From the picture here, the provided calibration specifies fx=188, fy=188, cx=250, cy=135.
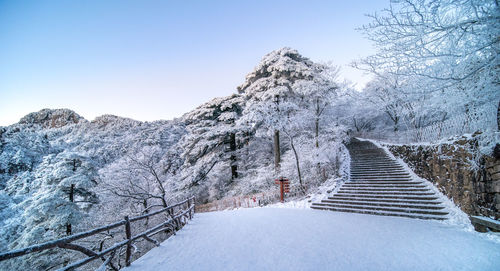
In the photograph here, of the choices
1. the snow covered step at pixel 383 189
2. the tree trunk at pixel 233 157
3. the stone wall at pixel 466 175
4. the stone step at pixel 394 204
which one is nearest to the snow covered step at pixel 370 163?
the stone wall at pixel 466 175

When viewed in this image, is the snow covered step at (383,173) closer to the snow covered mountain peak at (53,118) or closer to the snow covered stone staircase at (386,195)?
the snow covered stone staircase at (386,195)

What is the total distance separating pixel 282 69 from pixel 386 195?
31.4 feet

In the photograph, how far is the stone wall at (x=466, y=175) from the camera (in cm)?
446

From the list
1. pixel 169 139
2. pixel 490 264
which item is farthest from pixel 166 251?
pixel 169 139

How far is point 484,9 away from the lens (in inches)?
134

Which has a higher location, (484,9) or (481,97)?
(484,9)

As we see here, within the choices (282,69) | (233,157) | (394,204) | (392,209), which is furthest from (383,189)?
(233,157)

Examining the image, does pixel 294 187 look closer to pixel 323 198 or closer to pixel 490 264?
pixel 323 198

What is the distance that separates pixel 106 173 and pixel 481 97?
62.6ft

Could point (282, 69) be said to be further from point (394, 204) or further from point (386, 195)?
point (394, 204)

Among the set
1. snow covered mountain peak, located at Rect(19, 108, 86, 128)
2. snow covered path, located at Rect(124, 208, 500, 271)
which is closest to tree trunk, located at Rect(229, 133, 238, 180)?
snow covered path, located at Rect(124, 208, 500, 271)

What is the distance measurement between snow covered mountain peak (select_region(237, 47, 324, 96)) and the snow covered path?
10009 millimetres

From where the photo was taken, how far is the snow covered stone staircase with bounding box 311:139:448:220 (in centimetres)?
651

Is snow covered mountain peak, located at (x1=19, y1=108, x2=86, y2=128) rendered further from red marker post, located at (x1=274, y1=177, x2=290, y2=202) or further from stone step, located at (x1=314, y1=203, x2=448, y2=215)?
stone step, located at (x1=314, y1=203, x2=448, y2=215)
